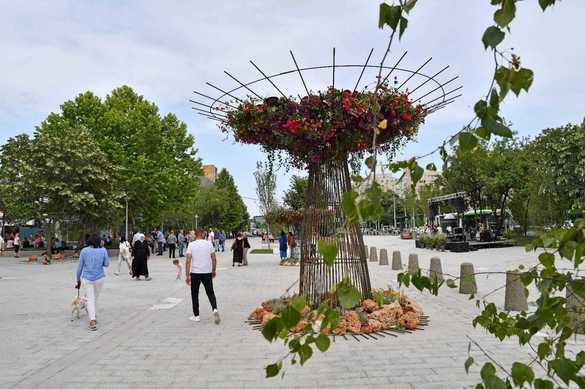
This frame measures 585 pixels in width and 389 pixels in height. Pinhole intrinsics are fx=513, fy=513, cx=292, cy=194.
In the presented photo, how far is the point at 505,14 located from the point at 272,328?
3.81ft

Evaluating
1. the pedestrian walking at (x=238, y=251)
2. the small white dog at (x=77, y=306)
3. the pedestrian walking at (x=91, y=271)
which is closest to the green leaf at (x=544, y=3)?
the pedestrian walking at (x=91, y=271)

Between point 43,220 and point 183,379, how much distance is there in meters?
27.7

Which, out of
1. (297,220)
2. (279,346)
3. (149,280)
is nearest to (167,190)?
(297,220)

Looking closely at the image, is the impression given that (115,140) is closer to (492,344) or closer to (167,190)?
(167,190)

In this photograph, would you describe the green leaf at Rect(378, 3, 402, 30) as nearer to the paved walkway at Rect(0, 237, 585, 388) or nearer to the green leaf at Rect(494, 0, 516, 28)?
the green leaf at Rect(494, 0, 516, 28)

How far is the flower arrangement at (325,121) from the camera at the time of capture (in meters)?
7.59

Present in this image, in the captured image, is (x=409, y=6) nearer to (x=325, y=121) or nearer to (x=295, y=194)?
(x=325, y=121)

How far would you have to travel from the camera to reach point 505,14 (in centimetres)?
151

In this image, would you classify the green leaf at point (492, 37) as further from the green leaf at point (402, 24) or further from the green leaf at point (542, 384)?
the green leaf at point (542, 384)

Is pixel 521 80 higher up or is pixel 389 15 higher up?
pixel 389 15

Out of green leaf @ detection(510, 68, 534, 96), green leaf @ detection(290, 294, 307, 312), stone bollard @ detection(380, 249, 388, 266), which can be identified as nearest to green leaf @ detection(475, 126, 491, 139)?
green leaf @ detection(510, 68, 534, 96)

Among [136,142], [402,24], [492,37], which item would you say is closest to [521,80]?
[492,37]

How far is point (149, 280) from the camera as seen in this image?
693 inches

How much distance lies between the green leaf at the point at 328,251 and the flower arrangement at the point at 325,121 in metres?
5.91
